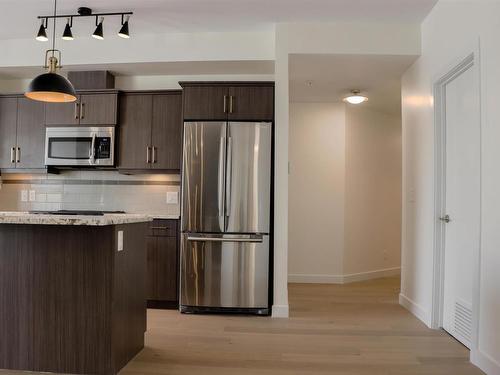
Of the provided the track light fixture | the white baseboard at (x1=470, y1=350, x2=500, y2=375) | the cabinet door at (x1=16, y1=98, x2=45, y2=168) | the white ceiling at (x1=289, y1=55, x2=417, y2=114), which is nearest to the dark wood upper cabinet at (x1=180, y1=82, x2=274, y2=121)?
the white ceiling at (x1=289, y1=55, x2=417, y2=114)

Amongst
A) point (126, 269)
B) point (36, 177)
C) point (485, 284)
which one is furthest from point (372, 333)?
point (36, 177)

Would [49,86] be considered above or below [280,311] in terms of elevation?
above

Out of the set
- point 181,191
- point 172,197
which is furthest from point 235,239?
point 172,197

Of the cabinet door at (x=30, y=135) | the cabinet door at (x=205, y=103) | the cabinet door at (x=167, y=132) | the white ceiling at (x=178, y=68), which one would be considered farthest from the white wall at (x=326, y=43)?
the cabinet door at (x=30, y=135)

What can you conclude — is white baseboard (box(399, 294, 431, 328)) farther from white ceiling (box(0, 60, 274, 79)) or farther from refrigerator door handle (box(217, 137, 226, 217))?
white ceiling (box(0, 60, 274, 79))

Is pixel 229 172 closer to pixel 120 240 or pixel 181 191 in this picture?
pixel 181 191

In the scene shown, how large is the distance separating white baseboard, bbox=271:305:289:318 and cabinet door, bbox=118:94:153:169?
1999 millimetres

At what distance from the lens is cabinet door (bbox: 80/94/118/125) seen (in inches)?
183

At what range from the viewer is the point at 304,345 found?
3295 millimetres

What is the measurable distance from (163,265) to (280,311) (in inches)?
50.3

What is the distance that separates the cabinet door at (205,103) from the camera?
4.31 meters

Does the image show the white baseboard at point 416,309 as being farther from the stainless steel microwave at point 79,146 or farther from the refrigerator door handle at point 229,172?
the stainless steel microwave at point 79,146

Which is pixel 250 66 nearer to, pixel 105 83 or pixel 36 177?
pixel 105 83

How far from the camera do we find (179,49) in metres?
4.59
